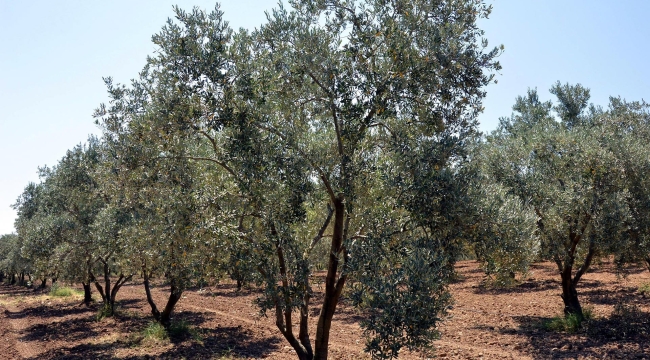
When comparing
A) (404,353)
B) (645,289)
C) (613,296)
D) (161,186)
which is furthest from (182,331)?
(645,289)

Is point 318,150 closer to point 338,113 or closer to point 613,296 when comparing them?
point 338,113

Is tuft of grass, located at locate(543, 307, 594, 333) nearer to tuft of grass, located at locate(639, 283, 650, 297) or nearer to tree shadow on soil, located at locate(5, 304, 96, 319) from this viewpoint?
tuft of grass, located at locate(639, 283, 650, 297)

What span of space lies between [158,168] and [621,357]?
13.8 m

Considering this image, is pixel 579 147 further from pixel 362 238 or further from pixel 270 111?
pixel 270 111

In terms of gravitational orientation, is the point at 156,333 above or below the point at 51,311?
above

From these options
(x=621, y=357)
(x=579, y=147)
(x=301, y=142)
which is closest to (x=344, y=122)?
(x=301, y=142)

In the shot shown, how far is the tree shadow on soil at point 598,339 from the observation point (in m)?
13.9

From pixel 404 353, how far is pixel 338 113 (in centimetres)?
966

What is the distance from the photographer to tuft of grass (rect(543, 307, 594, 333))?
16688 mm

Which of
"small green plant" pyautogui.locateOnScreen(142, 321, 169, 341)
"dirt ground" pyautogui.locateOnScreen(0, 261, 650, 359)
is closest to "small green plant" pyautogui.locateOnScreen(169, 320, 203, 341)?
"dirt ground" pyautogui.locateOnScreen(0, 261, 650, 359)

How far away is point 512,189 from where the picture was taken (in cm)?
1991

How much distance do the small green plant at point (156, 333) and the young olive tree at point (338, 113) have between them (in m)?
12.5

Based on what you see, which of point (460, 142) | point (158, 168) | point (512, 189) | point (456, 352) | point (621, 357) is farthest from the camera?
point (512, 189)

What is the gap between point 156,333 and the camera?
19797 millimetres
